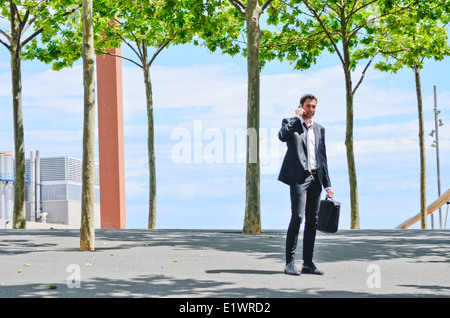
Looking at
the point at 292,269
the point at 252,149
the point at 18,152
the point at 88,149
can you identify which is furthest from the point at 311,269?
the point at 18,152

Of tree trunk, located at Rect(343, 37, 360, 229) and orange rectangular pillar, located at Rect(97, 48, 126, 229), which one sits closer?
tree trunk, located at Rect(343, 37, 360, 229)

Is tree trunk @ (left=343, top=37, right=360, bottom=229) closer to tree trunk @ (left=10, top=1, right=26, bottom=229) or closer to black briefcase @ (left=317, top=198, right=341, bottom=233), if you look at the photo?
tree trunk @ (left=10, top=1, right=26, bottom=229)

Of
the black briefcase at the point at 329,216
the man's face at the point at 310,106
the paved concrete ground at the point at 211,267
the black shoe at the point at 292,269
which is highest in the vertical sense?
the man's face at the point at 310,106

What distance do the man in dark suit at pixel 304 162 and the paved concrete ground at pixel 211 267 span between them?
1.08 m

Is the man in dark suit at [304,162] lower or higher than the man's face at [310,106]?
lower

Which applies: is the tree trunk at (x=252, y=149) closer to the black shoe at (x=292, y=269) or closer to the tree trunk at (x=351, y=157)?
the black shoe at (x=292, y=269)

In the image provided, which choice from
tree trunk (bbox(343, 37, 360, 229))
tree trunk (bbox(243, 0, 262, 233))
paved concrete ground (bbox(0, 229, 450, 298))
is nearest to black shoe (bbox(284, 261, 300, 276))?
paved concrete ground (bbox(0, 229, 450, 298))

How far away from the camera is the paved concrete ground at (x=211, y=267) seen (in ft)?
26.4

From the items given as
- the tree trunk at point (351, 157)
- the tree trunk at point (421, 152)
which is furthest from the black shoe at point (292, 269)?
the tree trunk at point (421, 152)

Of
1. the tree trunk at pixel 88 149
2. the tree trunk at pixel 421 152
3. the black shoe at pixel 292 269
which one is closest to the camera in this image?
the black shoe at pixel 292 269

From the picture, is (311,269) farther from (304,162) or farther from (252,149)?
(252,149)

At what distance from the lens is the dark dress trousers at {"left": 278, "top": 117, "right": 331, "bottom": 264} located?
8.32 meters

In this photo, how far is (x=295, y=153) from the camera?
834 centimetres
